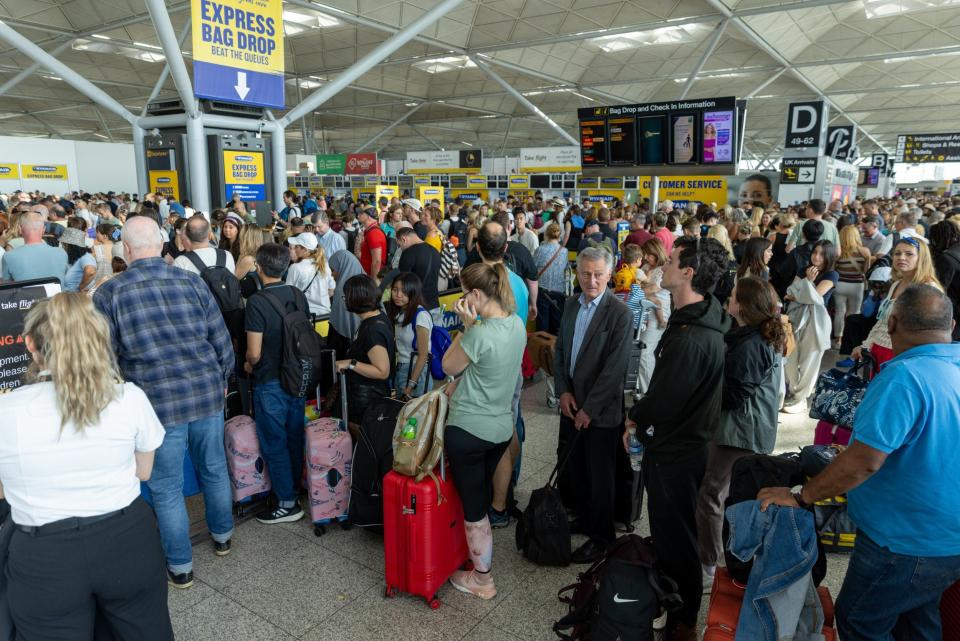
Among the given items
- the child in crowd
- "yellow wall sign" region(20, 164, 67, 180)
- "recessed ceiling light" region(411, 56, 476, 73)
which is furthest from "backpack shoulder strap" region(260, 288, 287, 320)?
"yellow wall sign" region(20, 164, 67, 180)

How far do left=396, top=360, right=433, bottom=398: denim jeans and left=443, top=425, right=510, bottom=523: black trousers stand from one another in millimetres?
1316

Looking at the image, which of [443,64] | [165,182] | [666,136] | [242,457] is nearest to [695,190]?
[666,136]

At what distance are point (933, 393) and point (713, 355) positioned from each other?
2.82 ft

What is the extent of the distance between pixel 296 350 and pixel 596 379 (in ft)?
5.75

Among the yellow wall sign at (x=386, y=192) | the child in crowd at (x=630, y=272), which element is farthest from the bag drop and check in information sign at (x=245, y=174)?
the child in crowd at (x=630, y=272)

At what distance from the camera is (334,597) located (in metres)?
3.05

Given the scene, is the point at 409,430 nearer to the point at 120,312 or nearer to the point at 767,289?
the point at 120,312

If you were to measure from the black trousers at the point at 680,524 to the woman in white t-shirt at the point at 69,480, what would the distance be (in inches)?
81.9

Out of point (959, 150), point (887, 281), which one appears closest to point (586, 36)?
point (887, 281)

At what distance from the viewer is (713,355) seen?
2623 mm

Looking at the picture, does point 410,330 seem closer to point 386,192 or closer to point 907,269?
point 907,269

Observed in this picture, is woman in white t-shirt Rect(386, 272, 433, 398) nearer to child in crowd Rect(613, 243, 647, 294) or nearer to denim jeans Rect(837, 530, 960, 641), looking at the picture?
child in crowd Rect(613, 243, 647, 294)

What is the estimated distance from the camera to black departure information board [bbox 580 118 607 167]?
39.3 feet

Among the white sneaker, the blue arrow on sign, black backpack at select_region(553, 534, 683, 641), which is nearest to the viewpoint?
black backpack at select_region(553, 534, 683, 641)
